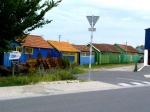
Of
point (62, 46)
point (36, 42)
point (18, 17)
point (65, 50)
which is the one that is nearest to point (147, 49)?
point (65, 50)

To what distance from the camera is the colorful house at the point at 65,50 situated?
54.3m

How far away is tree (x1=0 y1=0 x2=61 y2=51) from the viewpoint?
18.0 meters

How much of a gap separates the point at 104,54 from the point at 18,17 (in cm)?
5240

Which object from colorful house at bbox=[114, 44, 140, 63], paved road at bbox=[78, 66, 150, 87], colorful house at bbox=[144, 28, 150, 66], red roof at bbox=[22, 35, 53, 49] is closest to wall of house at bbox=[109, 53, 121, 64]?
colorful house at bbox=[114, 44, 140, 63]

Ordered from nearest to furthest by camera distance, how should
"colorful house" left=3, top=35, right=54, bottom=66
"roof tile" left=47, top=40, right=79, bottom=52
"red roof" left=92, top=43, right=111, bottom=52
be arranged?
1. "colorful house" left=3, top=35, right=54, bottom=66
2. "roof tile" left=47, top=40, right=79, bottom=52
3. "red roof" left=92, top=43, right=111, bottom=52

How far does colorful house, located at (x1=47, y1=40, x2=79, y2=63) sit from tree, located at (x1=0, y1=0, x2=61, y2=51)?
3268cm

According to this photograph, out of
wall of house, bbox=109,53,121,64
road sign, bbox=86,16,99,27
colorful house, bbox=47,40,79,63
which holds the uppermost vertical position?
road sign, bbox=86,16,99,27

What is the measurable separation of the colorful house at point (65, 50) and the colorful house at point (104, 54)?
28.3 ft

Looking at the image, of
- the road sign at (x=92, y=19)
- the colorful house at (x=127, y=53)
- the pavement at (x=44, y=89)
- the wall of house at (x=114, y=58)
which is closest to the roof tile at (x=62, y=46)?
the wall of house at (x=114, y=58)

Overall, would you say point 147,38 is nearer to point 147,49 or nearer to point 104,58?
point 147,49

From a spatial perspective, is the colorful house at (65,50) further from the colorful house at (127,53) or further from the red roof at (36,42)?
the colorful house at (127,53)

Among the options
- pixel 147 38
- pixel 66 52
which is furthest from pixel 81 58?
pixel 147 38

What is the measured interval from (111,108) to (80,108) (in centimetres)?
101

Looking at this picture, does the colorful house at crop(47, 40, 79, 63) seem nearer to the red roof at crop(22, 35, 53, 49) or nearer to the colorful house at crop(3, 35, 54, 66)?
the colorful house at crop(3, 35, 54, 66)
